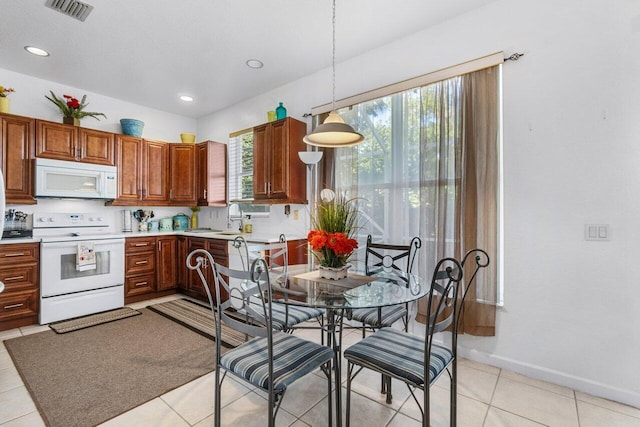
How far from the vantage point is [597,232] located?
80.3 inches

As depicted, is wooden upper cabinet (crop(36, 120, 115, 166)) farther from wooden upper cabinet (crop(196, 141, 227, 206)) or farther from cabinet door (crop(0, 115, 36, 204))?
wooden upper cabinet (crop(196, 141, 227, 206))

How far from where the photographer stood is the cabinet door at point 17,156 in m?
3.27

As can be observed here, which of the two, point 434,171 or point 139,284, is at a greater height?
point 434,171

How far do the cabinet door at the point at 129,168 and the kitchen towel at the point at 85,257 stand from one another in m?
0.84

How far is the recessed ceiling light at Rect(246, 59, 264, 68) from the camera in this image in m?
3.32

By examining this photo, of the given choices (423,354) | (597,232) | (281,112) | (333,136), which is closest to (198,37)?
(281,112)

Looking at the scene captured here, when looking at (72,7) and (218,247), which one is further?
(218,247)

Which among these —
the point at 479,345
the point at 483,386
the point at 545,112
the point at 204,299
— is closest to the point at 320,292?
the point at 483,386

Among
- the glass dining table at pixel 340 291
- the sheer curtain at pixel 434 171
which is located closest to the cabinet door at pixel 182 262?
the sheer curtain at pixel 434 171

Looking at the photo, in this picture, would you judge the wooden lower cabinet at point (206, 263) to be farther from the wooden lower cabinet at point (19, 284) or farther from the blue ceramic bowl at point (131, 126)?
the blue ceramic bowl at point (131, 126)

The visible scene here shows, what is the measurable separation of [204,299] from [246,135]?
7.95 feet

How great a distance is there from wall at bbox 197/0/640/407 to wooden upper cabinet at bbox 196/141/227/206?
11.4ft

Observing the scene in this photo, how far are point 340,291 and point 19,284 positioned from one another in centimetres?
357

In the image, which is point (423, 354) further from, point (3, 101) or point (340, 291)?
point (3, 101)
